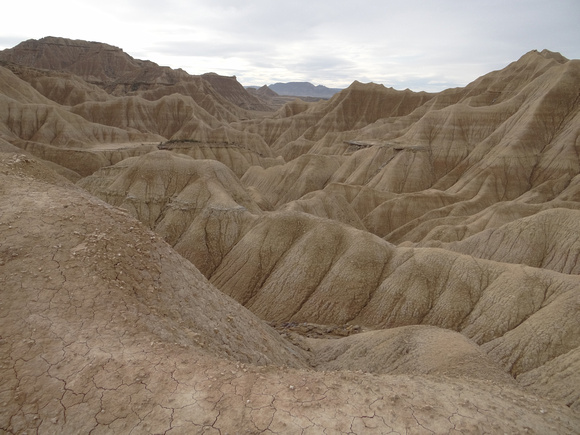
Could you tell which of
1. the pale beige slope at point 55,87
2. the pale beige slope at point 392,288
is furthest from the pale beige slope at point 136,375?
the pale beige slope at point 55,87

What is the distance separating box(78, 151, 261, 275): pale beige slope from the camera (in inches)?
1411

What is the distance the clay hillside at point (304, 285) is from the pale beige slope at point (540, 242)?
0.49 ft

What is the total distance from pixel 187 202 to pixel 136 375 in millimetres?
32241

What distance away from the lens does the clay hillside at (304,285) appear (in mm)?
8008

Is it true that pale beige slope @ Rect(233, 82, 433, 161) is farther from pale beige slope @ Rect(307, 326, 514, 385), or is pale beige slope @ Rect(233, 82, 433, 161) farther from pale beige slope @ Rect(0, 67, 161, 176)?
pale beige slope @ Rect(307, 326, 514, 385)

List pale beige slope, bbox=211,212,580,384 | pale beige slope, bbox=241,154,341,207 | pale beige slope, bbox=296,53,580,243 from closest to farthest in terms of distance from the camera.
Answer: pale beige slope, bbox=211,212,580,384
pale beige slope, bbox=296,53,580,243
pale beige slope, bbox=241,154,341,207

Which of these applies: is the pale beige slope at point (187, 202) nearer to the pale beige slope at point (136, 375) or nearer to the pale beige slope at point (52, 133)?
the pale beige slope at point (52, 133)

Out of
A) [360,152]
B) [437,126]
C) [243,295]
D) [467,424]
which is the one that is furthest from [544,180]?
[467,424]

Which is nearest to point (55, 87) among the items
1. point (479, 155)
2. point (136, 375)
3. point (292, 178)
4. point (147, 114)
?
point (147, 114)

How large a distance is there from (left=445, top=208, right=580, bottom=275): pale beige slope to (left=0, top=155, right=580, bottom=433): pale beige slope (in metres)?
24.0

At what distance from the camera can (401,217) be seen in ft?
166

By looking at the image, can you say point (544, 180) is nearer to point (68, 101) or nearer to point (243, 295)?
point (243, 295)

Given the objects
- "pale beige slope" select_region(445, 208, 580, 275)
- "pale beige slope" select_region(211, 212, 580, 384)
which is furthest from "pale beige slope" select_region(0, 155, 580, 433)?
"pale beige slope" select_region(445, 208, 580, 275)

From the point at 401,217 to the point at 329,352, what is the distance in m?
33.9
